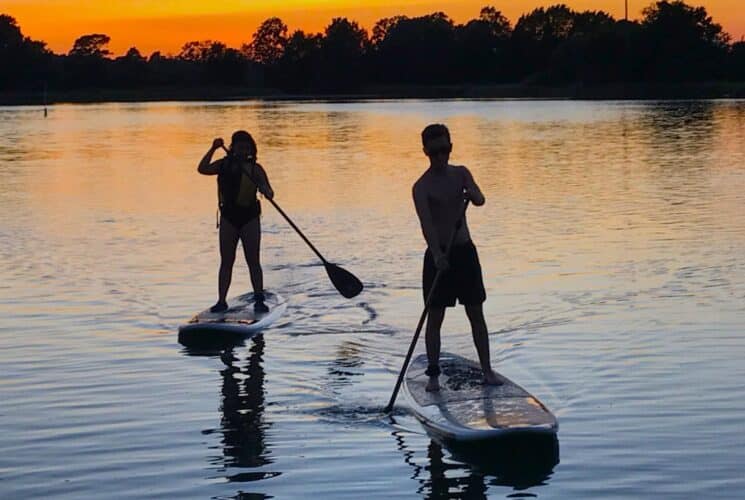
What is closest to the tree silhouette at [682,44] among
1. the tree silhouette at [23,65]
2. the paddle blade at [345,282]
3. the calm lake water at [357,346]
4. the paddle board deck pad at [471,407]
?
the tree silhouette at [23,65]

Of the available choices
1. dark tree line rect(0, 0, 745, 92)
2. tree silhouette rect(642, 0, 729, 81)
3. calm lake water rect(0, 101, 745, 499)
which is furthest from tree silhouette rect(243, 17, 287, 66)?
calm lake water rect(0, 101, 745, 499)

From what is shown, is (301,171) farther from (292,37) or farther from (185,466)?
(292,37)

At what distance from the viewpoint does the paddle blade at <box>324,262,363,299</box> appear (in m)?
14.6

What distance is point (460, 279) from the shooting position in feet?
32.0

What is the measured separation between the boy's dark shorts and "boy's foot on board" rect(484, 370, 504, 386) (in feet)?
1.89

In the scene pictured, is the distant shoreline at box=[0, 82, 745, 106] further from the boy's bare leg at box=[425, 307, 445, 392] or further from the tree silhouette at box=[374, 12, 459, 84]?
the boy's bare leg at box=[425, 307, 445, 392]

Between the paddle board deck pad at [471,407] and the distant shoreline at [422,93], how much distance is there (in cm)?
10214

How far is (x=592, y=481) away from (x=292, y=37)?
178 metres

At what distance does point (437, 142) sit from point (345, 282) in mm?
5332

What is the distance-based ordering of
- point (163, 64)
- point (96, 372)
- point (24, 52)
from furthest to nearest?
point (163, 64), point (24, 52), point (96, 372)

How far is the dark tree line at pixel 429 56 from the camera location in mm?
121750

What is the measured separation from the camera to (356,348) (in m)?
13.0

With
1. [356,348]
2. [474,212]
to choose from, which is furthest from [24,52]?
[356,348]

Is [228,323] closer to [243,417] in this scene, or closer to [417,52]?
[243,417]
